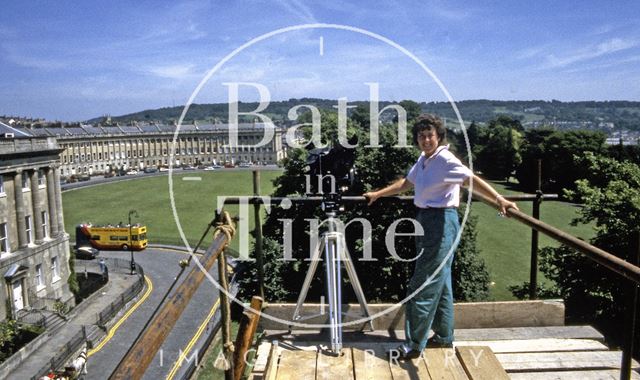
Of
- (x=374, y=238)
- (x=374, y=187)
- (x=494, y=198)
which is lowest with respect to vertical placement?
(x=374, y=238)

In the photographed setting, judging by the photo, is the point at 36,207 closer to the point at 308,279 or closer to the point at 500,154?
the point at 308,279

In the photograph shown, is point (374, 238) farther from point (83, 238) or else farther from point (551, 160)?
point (551, 160)

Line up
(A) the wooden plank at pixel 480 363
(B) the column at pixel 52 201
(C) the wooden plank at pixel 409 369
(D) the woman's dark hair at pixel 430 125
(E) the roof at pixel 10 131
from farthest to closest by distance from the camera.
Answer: (B) the column at pixel 52 201 → (E) the roof at pixel 10 131 → (D) the woman's dark hair at pixel 430 125 → (C) the wooden plank at pixel 409 369 → (A) the wooden plank at pixel 480 363

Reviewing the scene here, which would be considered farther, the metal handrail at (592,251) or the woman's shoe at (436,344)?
the woman's shoe at (436,344)

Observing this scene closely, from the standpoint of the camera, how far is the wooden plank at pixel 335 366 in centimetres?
394

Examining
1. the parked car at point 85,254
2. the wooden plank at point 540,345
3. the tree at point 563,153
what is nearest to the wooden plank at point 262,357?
the wooden plank at point 540,345

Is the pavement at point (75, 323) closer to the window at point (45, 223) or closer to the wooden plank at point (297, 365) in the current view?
the window at point (45, 223)

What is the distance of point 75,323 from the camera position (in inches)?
1265

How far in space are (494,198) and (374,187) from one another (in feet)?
77.3

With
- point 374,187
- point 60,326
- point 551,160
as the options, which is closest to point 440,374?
point 374,187

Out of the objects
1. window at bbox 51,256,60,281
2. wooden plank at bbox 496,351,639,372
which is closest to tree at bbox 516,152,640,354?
wooden plank at bbox 496,351,639,372

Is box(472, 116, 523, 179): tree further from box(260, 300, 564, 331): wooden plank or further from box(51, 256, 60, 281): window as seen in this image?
box(260, 300, 564, 331): wooden plank

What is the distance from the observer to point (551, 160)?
66.7 meters

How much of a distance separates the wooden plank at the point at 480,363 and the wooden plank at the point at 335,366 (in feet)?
2.96
